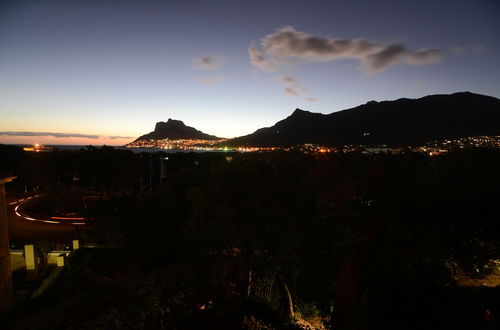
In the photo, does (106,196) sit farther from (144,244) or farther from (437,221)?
(437,221)

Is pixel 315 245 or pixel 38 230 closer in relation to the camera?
pixel 315 245

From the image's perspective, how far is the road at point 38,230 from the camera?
1977 cm

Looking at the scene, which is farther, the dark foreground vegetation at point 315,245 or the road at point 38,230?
the road at point 38,230

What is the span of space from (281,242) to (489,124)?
32292mm

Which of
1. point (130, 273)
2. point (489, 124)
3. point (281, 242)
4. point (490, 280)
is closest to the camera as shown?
point (281, 242)

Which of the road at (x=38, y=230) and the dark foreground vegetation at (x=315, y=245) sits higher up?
the dark foreground vegetation at (x=315, y=245)

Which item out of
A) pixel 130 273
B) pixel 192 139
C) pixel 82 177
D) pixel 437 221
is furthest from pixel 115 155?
pixel 192 139

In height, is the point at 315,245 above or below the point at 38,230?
above

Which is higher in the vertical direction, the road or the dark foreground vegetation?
the dark foreground vegetation

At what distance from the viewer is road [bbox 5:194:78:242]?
Result: 64.8 ft

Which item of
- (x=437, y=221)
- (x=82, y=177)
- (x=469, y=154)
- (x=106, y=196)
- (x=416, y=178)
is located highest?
(x=469, y=154)

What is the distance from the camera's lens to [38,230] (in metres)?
21.5

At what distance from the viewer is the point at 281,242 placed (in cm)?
641

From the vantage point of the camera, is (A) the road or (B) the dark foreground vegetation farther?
(A) the road
